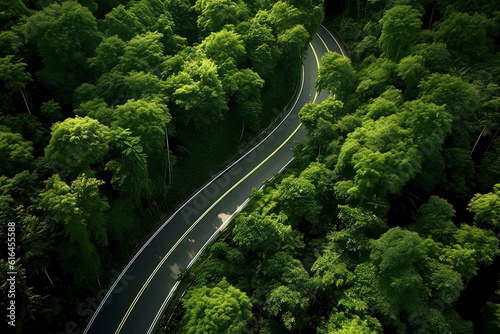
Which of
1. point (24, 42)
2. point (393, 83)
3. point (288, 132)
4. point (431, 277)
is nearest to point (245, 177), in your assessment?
point (288, 132)

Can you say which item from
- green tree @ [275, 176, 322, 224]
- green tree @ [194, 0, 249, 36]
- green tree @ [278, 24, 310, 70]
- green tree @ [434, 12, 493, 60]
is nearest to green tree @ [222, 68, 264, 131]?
green tree @ [278, 24, 310, 70]

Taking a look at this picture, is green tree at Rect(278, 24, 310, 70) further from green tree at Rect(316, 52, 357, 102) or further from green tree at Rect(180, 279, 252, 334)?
green tree at Rect(180, 279, 252, 334)

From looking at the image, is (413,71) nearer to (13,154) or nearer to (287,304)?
(287,304)

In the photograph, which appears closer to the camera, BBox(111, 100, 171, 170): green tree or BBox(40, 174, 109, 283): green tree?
BBox(40, 174, 109, 283): green tree

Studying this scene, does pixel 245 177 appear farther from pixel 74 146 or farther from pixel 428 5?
pixel 428 5

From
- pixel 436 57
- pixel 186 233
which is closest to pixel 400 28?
pixel 436 57
